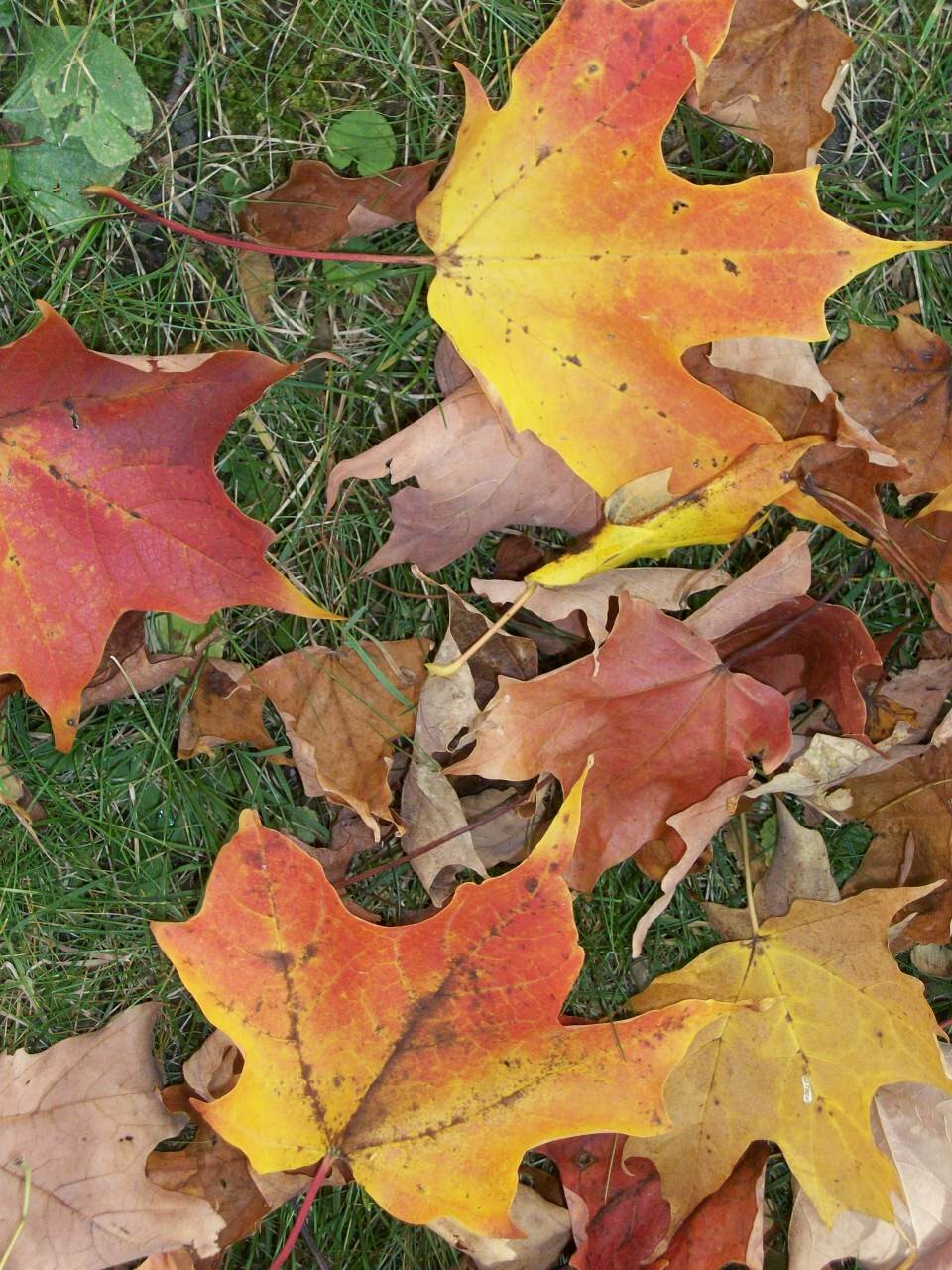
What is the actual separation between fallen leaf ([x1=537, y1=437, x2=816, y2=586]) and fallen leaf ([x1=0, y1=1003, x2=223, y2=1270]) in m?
1.04

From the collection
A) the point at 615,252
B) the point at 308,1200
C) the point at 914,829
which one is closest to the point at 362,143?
the point at 615,252

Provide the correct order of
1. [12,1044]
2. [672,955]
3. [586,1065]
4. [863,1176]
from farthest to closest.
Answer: [672,955] < [12,1044] < [863,1176] < [586,1065]

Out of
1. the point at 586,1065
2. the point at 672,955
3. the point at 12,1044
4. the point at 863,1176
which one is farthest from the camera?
the point at 672,955

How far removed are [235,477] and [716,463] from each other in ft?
2.54

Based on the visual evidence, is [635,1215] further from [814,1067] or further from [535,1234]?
[814,1067]

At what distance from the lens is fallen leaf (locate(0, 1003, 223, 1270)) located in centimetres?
156

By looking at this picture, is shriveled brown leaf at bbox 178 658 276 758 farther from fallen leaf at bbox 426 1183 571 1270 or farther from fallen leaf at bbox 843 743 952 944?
fallen leaf at bbox 843 743 952 944

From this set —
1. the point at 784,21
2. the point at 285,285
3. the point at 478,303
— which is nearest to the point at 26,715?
the point at 285,285

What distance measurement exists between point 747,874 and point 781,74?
4.27 ft

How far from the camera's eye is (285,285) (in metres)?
1.69

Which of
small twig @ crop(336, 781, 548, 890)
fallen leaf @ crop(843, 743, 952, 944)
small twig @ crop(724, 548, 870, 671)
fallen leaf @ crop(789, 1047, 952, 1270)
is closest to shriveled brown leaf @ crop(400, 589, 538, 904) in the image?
small twig @ crop(336, 781, 548, 890)

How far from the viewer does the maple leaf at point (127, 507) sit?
4.83ft

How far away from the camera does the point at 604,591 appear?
1678mm

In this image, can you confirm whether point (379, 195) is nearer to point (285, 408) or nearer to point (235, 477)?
point (285, 408)
